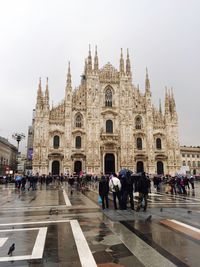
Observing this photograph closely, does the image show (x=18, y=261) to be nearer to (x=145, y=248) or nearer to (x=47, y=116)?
(x=145, y=248)

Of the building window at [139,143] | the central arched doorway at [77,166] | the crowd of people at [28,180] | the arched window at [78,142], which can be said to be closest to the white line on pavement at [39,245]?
the crowd of people at [28,180]

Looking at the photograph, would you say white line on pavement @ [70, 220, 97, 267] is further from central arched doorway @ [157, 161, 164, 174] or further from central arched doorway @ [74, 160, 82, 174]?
central arched doorway @ [157, 161, 164, 174]

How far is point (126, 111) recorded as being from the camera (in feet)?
152

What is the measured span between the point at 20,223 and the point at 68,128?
35.2 meters

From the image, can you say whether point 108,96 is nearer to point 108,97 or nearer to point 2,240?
point 108,97

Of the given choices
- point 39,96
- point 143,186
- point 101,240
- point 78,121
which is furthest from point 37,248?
point 39,96

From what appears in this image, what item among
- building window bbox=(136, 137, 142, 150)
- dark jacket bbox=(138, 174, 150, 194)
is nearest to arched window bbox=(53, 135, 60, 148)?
building window bbox=(136, 137, 142, 150)

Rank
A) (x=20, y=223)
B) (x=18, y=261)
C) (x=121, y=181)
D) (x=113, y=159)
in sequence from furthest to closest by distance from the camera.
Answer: (x=113, y=159)
(x=121, y=181)
(x=20, y=223)
(x=18, y=261)

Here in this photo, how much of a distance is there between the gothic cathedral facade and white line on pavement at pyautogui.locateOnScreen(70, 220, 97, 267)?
117 ft

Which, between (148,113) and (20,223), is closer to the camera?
(20,223)

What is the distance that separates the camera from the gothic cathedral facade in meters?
42.6

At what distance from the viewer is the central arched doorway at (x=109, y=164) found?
45.4 meters

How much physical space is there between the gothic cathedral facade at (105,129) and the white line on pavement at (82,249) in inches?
1398

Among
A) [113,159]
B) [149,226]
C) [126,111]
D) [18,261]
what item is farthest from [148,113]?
[18,261]
